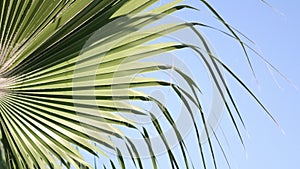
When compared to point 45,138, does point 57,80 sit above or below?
above

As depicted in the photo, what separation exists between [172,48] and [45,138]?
1.76 ft

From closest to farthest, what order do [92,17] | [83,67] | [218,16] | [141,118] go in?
[218,16]
[92,17]
[83,67]
[141,118]

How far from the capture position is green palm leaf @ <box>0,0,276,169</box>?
1.59 m

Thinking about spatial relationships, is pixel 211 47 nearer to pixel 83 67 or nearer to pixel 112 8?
pixel 112 8

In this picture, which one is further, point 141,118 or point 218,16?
point 141,118

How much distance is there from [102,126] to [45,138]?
23 cm

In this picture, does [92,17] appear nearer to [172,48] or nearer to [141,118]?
[172,48]

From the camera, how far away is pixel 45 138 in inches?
69.1

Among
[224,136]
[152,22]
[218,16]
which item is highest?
[152,22]

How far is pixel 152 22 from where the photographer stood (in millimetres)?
1655

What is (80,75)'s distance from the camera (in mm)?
1718

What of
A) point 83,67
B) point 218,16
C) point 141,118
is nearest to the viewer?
point 218,16

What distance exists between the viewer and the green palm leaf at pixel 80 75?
1592 millimetres

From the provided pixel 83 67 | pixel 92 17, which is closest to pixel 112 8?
pixel 92 17
